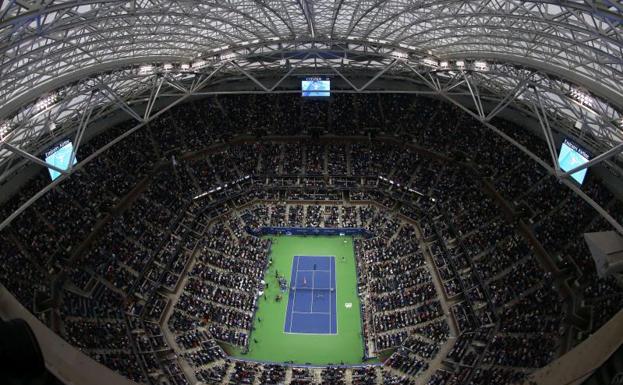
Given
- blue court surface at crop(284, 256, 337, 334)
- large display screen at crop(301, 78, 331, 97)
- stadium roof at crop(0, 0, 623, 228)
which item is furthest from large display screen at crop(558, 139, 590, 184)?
large display screen at crop(301, 78, 331, 97)

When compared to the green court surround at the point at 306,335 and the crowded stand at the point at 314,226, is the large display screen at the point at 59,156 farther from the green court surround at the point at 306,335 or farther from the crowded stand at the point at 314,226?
the green court surround at the point at 306,335

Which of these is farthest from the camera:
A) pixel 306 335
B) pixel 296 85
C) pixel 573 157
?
pixel 296 85

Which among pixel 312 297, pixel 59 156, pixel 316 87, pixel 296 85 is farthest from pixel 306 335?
pixel 296 85

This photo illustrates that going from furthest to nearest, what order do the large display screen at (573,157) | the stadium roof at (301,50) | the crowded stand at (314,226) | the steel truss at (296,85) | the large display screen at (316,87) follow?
the large display screen at (316,87)
the large display screen at (573,157)
the crowded stand at (314,226)
the steel truss at (296,85)
the stadium roof at (301,50)

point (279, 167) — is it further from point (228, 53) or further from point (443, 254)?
point (443, 254)

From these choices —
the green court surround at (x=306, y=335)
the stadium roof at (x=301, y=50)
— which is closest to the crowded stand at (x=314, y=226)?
the green court surround at (x=306, y=335)

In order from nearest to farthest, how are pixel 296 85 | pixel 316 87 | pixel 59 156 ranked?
pixel 59 156, pixel 316 87, pixel 296 85

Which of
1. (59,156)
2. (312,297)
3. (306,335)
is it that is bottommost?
(306,335)

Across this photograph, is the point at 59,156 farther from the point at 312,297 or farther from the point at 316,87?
the point at 316,87
